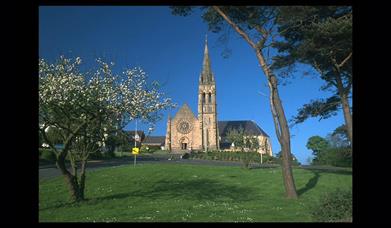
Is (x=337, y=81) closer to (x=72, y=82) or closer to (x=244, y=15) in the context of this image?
(x=244, y=15)

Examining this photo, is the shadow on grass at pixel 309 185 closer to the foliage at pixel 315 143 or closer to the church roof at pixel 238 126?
the foliage at pixel 315 143

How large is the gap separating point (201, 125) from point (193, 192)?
254 feet

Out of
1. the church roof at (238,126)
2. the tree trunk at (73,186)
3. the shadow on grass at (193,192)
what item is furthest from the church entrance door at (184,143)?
the tree trunk at (73,186)

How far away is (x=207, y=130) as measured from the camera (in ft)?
322

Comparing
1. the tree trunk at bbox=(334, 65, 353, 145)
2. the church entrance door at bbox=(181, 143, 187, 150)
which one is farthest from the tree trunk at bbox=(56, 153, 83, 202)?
the church entrance door at bbox=(181, 143, 187, 150)

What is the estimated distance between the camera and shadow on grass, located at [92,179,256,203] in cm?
1878

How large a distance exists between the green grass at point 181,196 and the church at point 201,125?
63.2 meters

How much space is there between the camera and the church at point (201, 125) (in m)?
97.1

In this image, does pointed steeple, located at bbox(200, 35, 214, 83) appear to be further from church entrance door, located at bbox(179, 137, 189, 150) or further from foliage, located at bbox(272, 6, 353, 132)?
foliage, located at bbox(272, 6, 353, 132)

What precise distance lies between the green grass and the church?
207 feet

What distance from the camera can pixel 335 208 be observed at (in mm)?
10586

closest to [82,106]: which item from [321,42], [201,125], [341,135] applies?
[321,42]
